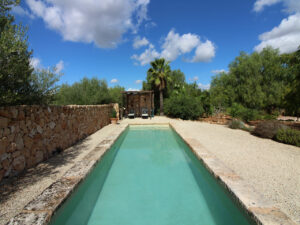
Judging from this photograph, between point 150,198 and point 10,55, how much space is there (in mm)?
4025

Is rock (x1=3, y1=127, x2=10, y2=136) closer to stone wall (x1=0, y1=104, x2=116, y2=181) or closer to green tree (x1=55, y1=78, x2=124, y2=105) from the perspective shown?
stone wall (x1=0, y1=104, x2=116, y2=181)

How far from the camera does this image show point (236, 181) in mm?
2652

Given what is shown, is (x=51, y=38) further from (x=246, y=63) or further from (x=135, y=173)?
(x=246, y=63)

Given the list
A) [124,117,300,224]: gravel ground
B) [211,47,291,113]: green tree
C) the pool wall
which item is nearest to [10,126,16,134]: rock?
the pool wall

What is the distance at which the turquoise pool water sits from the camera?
2381mm

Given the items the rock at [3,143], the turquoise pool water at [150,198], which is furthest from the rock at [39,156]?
the turquoise pool water at [150,198]

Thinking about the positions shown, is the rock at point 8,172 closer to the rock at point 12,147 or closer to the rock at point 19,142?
the rock at point 12,147

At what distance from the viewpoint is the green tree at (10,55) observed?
9.77 feet

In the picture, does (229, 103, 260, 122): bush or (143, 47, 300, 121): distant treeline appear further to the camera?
(143, 47, 300, 121): distant treeline

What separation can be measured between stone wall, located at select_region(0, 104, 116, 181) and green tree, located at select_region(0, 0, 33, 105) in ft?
1.32

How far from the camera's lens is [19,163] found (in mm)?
3250

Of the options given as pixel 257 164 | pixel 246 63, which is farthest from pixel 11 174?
pixel 246 63

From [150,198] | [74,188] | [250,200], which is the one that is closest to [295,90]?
[250,200]

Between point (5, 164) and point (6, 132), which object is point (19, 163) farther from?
point (6, 132)
